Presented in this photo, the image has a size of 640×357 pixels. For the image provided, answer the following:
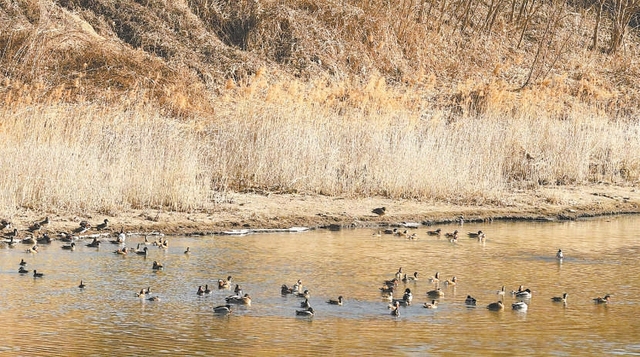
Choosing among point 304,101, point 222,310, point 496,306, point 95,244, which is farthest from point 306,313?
point 304,101

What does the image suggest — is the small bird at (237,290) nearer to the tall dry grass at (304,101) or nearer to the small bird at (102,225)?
the small bird at (102,225)

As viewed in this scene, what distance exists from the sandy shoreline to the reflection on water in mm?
755

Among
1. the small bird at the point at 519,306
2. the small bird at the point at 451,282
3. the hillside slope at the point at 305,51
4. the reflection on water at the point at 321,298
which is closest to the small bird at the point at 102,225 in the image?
the reflection on water at the point at 321,298

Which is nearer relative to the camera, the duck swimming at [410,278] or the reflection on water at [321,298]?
the reflection on water at [321,298]

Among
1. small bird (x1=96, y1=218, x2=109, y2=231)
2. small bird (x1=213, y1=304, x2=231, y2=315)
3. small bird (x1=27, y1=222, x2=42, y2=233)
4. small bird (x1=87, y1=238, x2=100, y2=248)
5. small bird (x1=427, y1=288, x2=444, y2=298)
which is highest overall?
small bird (x1=96, y1=218, x2=109, y2=231)

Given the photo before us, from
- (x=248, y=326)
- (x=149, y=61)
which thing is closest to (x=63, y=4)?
(x=149, y=61)

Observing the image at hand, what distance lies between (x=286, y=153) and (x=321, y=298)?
25.7ft

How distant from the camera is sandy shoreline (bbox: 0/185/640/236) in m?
15.9

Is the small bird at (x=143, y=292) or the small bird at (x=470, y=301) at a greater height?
the small bird at (x=470, y=301)

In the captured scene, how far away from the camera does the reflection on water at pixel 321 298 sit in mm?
9531

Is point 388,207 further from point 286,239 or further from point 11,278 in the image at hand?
point 11,278

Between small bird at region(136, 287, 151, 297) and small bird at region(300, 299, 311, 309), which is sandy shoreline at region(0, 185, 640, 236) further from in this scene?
small bird at region(300, 299, 311, 309)

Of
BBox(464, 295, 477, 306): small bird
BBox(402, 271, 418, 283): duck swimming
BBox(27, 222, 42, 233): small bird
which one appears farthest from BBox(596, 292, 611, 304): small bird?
BBox(27, 222, 42, 233): small bird

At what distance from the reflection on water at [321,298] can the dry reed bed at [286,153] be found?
166 cm
